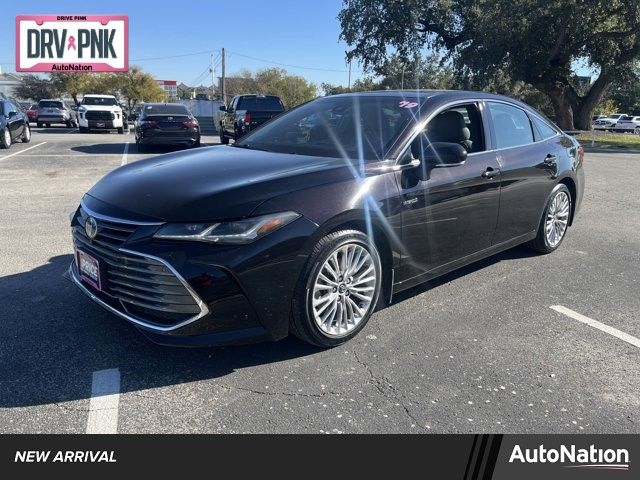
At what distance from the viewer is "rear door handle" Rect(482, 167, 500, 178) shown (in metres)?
4.44

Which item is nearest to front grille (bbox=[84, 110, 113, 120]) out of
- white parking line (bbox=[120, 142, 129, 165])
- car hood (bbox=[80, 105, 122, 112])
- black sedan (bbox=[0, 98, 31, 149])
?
car hood (bbox=[80, 105, 122, 112])

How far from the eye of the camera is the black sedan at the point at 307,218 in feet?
9.90

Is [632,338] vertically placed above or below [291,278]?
below

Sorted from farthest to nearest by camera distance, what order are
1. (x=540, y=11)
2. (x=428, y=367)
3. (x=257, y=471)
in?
1. (x=540, y=11)
2. (x=428, y=367)
3. (x=257, y=471)

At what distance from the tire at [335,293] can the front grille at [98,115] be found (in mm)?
22004

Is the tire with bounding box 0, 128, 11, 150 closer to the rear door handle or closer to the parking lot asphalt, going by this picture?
the parking lot asphalt

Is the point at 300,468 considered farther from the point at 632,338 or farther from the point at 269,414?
the point at 632,338

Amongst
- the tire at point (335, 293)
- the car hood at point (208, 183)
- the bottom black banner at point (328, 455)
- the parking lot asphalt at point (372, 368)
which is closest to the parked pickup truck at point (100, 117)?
the parking lot asphalt at point (372, 368)

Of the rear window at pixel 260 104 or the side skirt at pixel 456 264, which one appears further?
the rear window at pixel 260 104

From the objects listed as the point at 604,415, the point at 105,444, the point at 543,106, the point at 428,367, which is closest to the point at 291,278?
the point at 428,367

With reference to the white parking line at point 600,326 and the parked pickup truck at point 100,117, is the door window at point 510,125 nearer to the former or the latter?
the white parking line at point 600,326

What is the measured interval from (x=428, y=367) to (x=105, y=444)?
185cm

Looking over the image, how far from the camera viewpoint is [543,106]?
59562mm

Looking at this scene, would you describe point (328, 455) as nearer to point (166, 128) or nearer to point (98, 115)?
point (166, 128)
